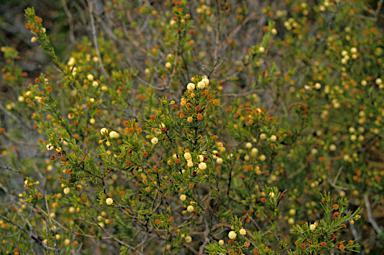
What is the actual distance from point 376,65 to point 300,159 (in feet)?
4.41

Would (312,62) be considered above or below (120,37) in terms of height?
below

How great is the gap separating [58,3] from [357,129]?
5.08 metres

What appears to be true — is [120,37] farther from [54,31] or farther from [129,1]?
[54,31]

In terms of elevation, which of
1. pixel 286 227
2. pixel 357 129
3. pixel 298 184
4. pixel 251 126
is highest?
pixel 251 126

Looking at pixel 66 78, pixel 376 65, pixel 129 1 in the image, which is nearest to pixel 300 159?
pixel 376 65

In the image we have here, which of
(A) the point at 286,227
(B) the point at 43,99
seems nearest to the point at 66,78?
(B) the point at 43,99

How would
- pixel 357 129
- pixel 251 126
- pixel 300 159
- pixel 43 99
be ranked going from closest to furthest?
pixel 43 99
pixel 251 126
pixel 300 159
pixel 357 129

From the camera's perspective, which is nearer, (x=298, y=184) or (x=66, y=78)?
(x=66, y=78)

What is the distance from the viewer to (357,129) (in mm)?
3066

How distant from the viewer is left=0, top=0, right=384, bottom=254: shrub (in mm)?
1712

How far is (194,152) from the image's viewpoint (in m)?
1.57

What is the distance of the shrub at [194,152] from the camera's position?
5.62ft

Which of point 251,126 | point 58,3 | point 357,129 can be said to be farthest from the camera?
point 58,3

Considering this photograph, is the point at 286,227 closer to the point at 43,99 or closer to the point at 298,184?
the point at 298,184
